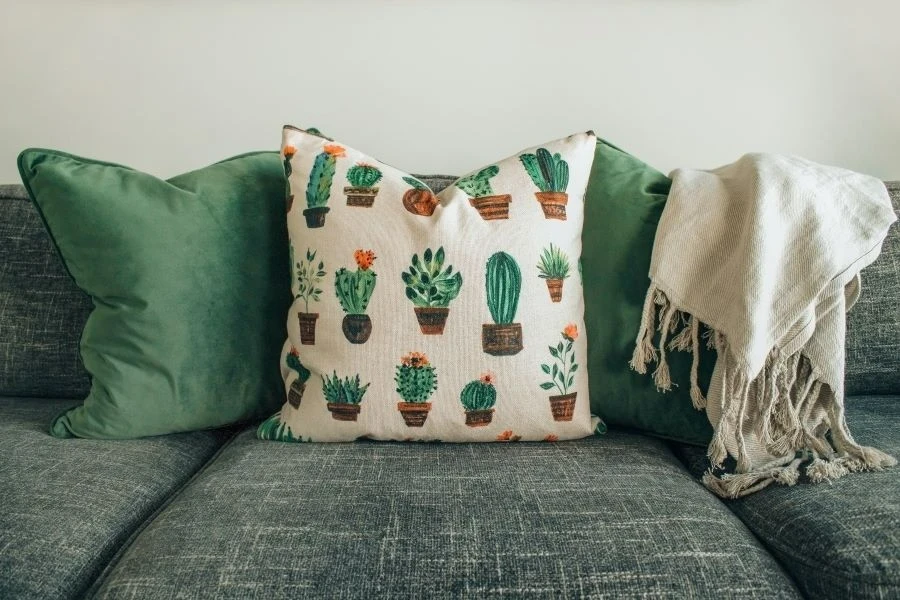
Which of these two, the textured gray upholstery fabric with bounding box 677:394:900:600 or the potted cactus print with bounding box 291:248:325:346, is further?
the potted cactus print with bounding box 291:248:325:346

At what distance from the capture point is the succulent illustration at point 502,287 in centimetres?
108

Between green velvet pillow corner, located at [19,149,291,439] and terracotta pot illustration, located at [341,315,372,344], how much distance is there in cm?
22

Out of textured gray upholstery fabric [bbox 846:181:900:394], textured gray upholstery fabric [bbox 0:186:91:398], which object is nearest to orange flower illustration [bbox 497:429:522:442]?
textured gray upholstery fabric [bbox 846:181:900:394]

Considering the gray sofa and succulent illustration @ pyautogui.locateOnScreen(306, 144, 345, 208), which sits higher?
succulent illustration @ pyautogui.locateOnScreen(306, 144, 345, 208)

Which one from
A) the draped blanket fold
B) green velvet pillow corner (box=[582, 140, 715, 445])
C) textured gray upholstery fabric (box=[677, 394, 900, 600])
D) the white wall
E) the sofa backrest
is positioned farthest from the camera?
the white wall

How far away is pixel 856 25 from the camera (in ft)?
5.22

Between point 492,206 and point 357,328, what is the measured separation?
283 millimetres

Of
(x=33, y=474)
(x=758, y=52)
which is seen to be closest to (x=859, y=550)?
(x=33, y=474)

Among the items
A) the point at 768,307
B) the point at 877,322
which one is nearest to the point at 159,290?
the point at 768,307

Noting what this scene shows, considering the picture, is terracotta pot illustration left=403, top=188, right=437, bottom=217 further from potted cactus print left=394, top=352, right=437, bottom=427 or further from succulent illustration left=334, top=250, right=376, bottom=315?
potted cactus print left=394, top=352, right=437, bottom=427

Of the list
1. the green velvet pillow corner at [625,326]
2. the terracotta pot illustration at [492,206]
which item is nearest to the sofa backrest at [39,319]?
the green velvet pillow corner at [625,326]

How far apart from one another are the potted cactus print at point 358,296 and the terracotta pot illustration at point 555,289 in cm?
27

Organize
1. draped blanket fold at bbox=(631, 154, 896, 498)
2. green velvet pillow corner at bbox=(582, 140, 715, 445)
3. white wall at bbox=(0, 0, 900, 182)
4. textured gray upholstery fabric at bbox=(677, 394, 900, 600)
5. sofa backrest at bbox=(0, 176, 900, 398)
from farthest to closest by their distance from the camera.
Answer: white wall at bbox=(0, 0, 900, 182) → sofa backrest at bbox=(0, 176, 900, 398) → green velvet pillow corner at bbox=(582, 140, 715, 445) → draped blanket fold at bbox=(631, 154, 896, 498) → textured gray upholstery fabric at bbox=(677, 394, 900, 600)

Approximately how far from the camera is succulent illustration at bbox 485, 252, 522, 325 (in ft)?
3.53
